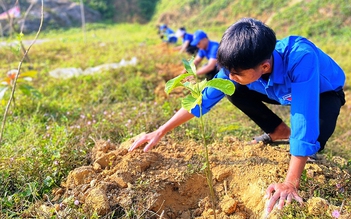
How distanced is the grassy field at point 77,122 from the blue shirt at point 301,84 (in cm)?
39

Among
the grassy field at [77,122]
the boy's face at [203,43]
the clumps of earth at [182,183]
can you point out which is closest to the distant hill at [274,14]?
the grassy field at [77,122]

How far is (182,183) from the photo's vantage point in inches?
73.8

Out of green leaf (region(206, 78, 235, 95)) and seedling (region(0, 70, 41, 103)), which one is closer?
green leaf (region(206, 78, 235, 95))

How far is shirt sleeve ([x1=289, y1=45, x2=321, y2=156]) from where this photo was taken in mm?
1442

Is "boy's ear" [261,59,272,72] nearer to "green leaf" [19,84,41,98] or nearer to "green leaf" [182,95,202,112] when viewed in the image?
"green leaf" [182,95,202,112]

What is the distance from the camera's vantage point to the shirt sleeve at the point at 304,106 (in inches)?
56.8

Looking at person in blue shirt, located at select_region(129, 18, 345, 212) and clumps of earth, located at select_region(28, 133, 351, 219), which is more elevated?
person in blue shirt, located at select_region(129, 18, 345, 212)

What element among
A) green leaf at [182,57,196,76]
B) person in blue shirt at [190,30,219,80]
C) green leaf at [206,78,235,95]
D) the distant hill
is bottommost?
the distant hill

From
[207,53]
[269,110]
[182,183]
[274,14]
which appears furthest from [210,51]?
[274,14]

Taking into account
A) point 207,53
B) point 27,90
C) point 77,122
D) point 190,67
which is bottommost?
point 207,53

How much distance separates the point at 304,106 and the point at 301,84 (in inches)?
4.2

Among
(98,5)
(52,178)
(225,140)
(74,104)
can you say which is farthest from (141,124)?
(98,5)

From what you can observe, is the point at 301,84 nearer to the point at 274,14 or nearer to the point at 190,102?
the point at 190,102

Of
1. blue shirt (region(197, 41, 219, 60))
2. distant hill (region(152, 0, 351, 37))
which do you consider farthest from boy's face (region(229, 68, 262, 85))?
distant hill (region(152, 0, 351, 37))
